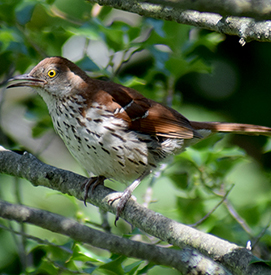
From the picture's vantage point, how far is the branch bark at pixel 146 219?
2.08 metres

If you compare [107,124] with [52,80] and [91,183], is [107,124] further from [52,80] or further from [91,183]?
[52,80]

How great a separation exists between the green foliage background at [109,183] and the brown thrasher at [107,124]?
0.18 m

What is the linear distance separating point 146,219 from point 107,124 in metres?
0.95

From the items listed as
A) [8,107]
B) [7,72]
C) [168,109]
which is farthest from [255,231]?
[8,107]

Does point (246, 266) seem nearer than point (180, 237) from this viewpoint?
Yes

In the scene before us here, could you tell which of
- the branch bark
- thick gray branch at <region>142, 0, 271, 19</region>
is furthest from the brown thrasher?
thick gray branch at <region>142, 0, 271, 19</region>

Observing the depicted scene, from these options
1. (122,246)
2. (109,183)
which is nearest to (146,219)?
(122,246)

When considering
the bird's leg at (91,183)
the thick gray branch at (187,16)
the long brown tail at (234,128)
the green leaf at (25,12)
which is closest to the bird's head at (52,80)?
the green leaf at (25,12)

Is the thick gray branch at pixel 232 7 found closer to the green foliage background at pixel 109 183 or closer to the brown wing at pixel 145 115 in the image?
the green foliage background at pixel 109 183

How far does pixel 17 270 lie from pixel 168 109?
196 cm

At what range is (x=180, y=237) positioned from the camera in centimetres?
228

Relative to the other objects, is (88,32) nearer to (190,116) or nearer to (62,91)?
(62,91)

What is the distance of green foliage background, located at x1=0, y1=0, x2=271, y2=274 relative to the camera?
3.19m

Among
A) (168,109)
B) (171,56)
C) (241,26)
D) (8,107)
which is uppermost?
(241,26)
